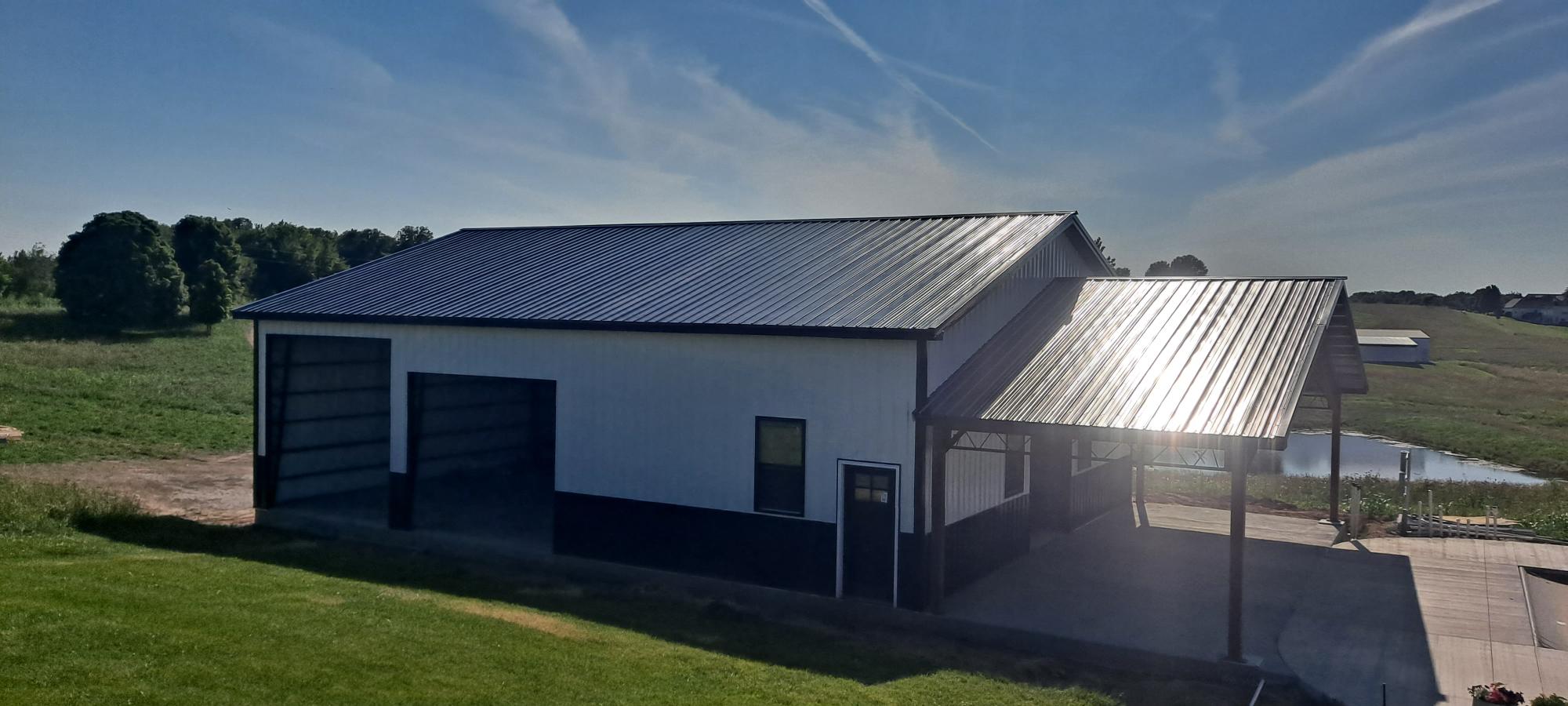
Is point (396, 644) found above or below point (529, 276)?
below

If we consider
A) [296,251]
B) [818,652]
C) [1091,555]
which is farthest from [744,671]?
[296,251]

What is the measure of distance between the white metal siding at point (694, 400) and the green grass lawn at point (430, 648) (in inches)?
74.1

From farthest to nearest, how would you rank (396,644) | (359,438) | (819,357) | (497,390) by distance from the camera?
(497,390)
(359,438)
(819,357)
(396,644)

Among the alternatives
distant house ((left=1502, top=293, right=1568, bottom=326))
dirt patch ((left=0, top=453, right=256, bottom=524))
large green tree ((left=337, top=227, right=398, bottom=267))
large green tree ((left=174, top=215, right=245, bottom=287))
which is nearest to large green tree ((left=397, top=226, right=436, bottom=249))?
large green tree ((left=337, top=227, right=398, bottom=267))

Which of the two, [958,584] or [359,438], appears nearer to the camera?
[958,584]

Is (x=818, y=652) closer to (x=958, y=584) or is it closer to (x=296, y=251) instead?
(x=958, y=584)

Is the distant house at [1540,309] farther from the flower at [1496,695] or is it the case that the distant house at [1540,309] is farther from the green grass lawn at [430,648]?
the green grass lawn at [430,648]

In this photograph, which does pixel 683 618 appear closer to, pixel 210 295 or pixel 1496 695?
pixel 1496 695

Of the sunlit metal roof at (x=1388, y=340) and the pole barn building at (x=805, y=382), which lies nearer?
the pole barn building at (x=805, y=382)

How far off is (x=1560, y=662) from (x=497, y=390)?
20625 millimetres

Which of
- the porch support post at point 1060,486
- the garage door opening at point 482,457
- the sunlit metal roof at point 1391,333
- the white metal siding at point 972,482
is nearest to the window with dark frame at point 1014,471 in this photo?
the white metal siding at point 972,482

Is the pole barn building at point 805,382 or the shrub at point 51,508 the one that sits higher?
the pole barn building at point 805,382

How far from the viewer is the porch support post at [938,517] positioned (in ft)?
43.9

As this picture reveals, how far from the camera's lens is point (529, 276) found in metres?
19.8
